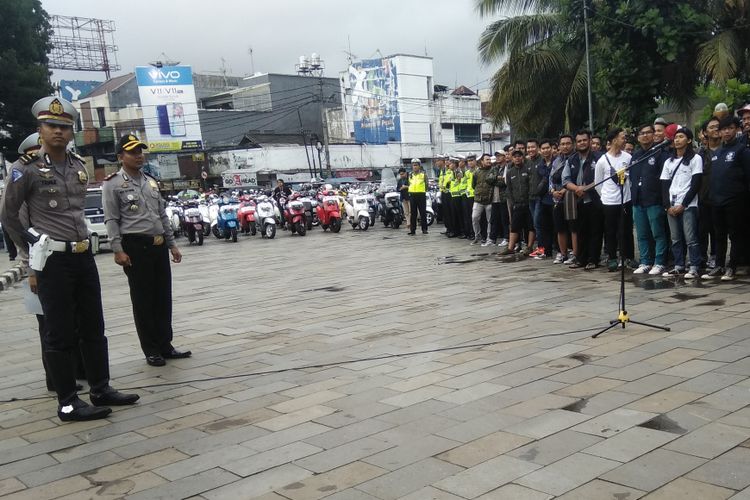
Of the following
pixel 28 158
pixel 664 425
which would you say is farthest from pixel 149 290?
pixel 664 425

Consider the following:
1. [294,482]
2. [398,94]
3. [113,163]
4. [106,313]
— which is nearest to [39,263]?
[294,482]

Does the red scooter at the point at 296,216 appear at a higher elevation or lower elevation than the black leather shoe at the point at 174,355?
higher

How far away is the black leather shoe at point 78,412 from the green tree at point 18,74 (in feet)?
83.8

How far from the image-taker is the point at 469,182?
45.1ft

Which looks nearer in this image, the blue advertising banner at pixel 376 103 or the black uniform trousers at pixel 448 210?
the black uniform trousers at pixel 448 210

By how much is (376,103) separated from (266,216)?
120 feet

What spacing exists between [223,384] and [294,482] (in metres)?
1.82

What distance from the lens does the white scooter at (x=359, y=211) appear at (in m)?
19.3

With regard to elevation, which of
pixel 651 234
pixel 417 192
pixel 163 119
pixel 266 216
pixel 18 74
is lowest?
pixel 651 234

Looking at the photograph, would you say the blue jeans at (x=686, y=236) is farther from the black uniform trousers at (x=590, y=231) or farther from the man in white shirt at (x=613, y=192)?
the black uniform trousers at (x=590, y=231)

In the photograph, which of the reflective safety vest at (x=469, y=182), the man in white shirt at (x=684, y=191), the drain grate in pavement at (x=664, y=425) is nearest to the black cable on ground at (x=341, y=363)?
the drain grate in pavement at (x=664, y=425)

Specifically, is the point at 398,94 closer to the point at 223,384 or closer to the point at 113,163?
the point at 113,163

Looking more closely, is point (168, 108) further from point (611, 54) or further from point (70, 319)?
point (70, 319)

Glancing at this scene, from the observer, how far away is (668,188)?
24.5ft
